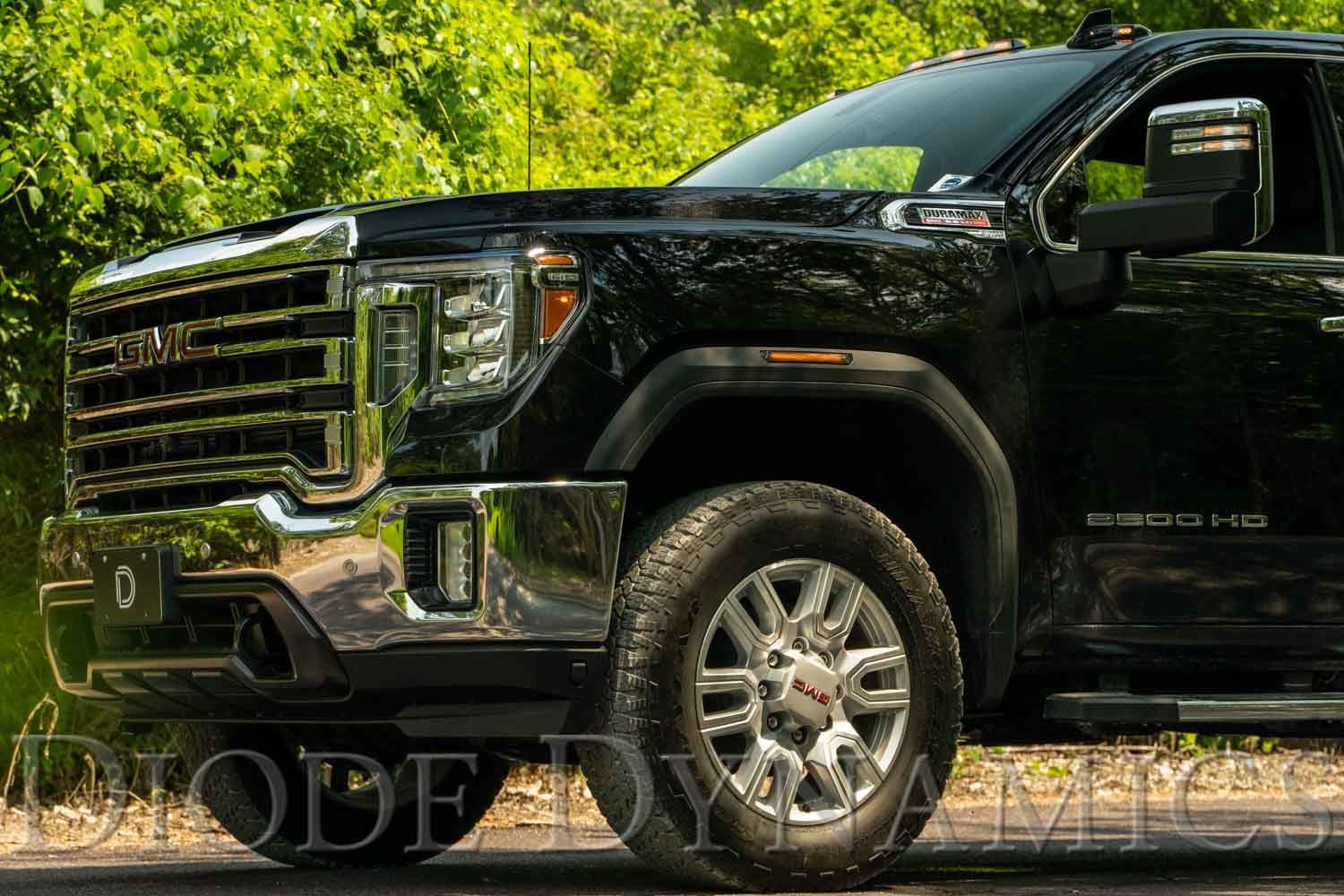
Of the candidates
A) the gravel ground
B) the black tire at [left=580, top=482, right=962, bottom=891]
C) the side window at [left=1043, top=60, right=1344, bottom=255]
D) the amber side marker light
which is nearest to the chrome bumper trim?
the black tire at [left=580, top=482, right=962, bottom=891]

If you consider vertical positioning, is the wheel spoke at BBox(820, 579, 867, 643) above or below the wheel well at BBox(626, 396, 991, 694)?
below

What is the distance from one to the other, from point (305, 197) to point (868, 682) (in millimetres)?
5154

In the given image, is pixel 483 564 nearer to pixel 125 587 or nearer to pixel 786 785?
pixel 786 785

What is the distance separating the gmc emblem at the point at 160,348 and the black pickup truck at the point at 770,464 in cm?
1

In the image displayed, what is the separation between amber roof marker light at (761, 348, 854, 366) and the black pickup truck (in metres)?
0.01

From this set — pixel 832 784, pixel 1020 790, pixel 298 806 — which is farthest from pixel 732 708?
pixel 1020 790

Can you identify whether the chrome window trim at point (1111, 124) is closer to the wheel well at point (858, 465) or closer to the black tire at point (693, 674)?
the wheel well at point (858, 465)

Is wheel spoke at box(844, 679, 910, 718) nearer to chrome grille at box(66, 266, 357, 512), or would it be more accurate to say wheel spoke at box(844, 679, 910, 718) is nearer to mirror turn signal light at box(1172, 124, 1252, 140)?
chrome grille at box(66, 266, 357, 512)

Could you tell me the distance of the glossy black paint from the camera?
4.83 m

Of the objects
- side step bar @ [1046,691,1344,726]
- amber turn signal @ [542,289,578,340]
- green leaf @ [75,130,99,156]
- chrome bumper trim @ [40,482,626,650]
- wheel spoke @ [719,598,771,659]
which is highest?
green leaf @ [75,130,99,156]

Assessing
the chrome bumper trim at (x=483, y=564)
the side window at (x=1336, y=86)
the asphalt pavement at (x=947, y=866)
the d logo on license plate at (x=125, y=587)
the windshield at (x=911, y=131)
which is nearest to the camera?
the chrome bumper trim at (x=483, y=564)

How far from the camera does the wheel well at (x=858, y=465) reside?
529cm

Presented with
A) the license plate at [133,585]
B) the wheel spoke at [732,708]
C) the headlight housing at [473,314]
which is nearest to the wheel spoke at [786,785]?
the wheel spoke at [732,708]

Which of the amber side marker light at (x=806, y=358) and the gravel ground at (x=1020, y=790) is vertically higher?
the amber side marker light at (x=806, y=358)
